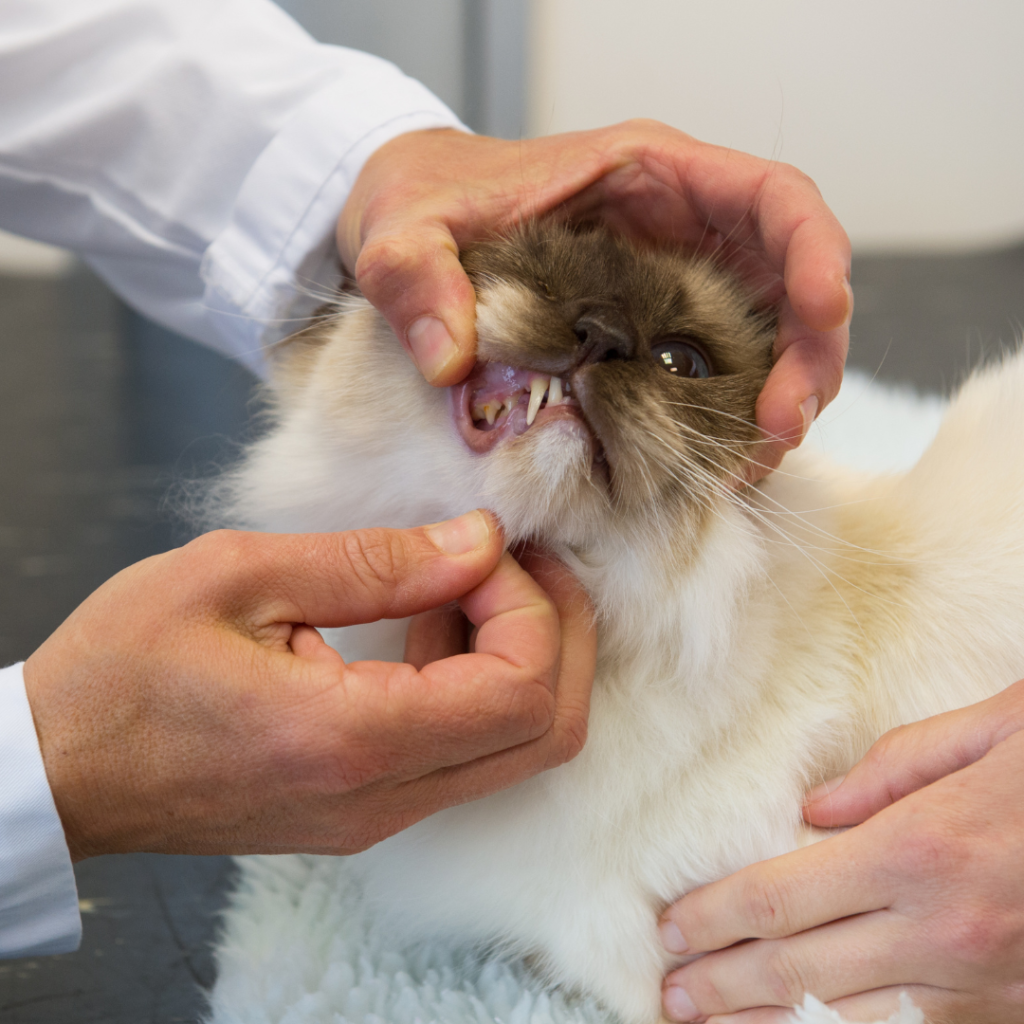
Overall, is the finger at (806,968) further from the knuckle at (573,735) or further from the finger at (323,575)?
the finger at (323,575)

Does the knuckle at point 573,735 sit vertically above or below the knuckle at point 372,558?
below

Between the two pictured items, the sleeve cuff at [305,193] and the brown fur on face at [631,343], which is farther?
the sleeve cuff at [305,193]

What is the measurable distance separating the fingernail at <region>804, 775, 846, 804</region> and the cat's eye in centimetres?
35

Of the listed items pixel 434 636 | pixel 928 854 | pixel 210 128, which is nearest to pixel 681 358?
pixel 434 636

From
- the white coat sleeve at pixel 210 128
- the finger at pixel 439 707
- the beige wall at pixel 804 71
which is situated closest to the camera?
the finger at pixel 439 707

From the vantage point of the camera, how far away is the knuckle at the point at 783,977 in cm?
70

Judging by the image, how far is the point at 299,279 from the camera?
1.13m

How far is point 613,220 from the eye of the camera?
97 cm

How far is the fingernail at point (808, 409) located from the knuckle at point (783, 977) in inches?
15.8

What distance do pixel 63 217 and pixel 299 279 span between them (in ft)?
1.32

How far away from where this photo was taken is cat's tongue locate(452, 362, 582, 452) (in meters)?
0.69

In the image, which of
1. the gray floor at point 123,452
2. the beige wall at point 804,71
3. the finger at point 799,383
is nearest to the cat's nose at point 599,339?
the finger at point 799,383

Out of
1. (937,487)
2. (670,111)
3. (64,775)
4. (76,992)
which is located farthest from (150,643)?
(670,111)

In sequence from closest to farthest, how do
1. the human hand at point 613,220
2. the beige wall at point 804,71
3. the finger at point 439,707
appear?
the finger at point 439,707
the human hand at point 613,220
the beige wall at point 804,71
